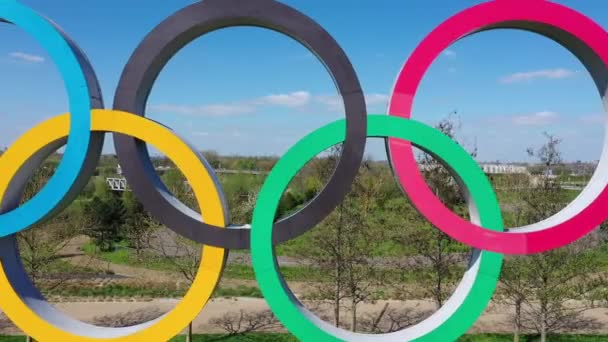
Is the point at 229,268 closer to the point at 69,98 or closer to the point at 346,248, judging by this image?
the point at 346,248

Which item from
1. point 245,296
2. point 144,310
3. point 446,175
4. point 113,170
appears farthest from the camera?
point 113,170

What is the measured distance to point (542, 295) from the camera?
14219 millimetres

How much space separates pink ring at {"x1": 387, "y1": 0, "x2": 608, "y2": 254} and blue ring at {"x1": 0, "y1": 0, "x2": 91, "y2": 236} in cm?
508

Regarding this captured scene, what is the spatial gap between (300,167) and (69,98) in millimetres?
3970

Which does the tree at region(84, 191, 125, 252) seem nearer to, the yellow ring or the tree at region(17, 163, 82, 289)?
the tree at region(17, 163, 82, 289)

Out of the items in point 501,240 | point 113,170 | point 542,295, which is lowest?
point 542,295

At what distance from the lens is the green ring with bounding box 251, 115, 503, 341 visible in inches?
286

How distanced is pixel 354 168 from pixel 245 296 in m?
14.3

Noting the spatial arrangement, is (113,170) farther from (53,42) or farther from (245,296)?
(53,42)

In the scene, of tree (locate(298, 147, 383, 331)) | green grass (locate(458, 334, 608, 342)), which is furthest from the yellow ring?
green grass (locate(458, 334, 608, 342))

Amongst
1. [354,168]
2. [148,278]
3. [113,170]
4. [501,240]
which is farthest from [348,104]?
[113,170]

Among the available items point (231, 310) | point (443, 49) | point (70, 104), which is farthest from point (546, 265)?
point (70, 104)

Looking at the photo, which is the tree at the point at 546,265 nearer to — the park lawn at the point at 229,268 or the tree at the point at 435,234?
the tree at the point at 435,234

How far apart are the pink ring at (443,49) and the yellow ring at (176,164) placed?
125 inches
